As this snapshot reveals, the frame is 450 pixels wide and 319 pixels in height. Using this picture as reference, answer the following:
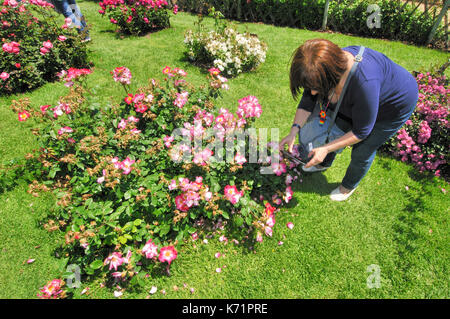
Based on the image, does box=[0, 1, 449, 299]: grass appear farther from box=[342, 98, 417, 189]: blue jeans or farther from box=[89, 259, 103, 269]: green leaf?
box=[342, 98, 417, 189]: blue jeans

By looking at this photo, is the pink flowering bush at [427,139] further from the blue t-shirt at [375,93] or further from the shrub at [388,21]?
the shrub at [388,21]

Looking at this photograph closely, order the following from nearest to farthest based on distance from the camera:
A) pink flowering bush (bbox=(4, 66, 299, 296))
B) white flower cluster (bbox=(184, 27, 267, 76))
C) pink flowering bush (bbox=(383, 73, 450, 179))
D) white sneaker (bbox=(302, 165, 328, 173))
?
pink flowering bush (bbox=(4, 66, 299, 296))
white sneaker (bbox=(302, 165, 328, 173))
pink flowering bush (bbox=(383, 73, 450, 179))
white flower cluster (bbox=(184, 27, 267, 76))

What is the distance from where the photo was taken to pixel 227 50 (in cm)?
514

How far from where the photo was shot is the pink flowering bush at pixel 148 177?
2246mm

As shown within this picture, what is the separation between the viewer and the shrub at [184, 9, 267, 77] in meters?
5.00

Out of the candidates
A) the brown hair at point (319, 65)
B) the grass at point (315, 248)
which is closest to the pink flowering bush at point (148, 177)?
the grass at point (315, 248)

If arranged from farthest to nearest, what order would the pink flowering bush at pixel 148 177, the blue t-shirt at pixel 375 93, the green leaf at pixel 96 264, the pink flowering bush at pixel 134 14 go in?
1. the pink flowering bush at pixel 134 14
2. the pink flowering bush at pixel 148 177
3. the green leaf at pixel 96 264
4. the blue t-shirt at pixel 375 93

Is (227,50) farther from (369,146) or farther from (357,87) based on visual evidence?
(357,87)

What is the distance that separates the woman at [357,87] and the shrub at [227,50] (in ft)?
9.74

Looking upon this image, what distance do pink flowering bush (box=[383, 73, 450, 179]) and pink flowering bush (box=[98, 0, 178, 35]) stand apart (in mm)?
6437

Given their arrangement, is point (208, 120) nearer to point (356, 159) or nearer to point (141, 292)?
point (356, 159)

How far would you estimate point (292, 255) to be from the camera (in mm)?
2643

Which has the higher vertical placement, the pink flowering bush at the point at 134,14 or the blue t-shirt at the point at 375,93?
the pink flowering bush at the point at 134,14

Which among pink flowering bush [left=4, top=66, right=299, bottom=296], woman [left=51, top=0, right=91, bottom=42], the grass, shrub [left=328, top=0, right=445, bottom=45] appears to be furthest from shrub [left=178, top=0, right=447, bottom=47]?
pink flowering bush [left=4, top=66, right=299, bottom=296]
